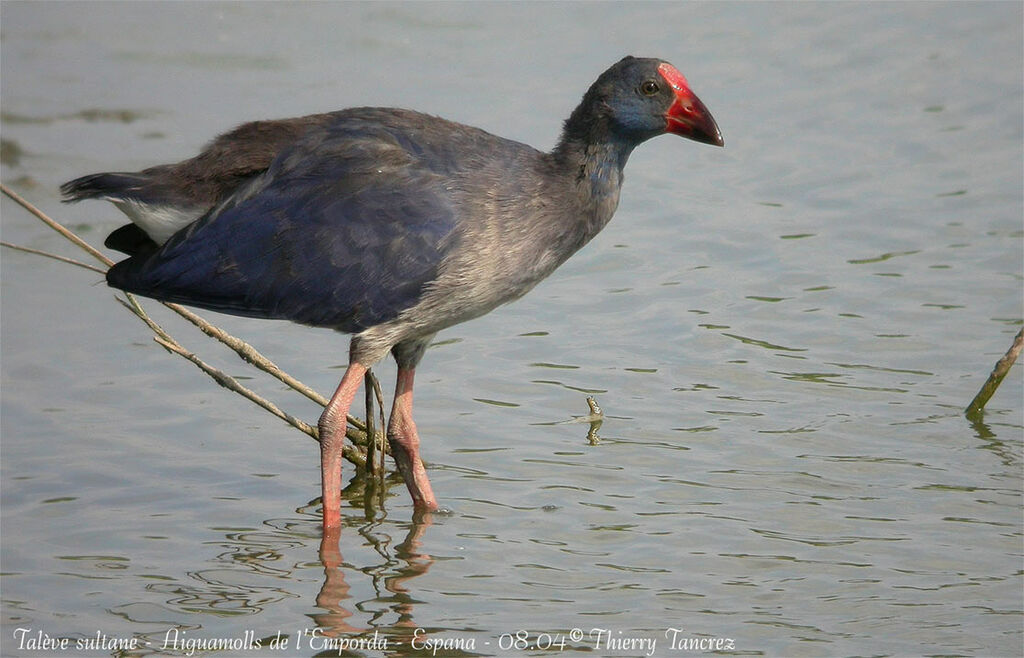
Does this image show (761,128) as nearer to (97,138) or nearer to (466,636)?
(97,138)

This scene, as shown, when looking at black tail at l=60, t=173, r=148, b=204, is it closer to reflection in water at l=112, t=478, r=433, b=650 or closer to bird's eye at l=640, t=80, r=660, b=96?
reflection in water at l=112, t=478, r=433, b=650

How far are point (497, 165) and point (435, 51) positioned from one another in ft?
20.2

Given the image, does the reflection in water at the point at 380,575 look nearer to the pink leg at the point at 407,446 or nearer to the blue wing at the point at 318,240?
the pink leg at the point at 407,446

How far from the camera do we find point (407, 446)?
6824 millimetres

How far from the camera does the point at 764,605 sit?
5.88m

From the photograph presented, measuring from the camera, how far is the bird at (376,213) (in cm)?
636

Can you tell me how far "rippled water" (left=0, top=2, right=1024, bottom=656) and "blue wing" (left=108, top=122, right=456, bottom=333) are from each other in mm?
987

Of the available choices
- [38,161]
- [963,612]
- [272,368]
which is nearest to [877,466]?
[963,612]

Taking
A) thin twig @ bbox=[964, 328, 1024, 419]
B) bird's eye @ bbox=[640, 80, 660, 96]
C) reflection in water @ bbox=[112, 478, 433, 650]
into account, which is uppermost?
bird's eye @ bbox=[640, 80, 660, 96]

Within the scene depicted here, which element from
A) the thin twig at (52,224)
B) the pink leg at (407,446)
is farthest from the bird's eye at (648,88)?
the thin twig at (52,224)

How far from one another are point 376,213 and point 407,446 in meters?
1.10

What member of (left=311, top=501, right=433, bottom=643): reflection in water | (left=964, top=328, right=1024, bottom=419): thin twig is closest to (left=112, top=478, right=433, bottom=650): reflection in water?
(left=311, top=501, right=433, bottom=643): reflection in water

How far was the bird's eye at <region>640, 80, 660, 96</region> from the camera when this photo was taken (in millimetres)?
6508

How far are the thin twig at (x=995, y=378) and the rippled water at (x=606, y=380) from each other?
0.34 feet
